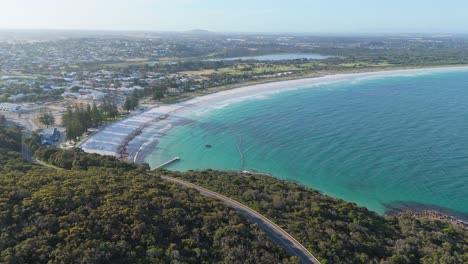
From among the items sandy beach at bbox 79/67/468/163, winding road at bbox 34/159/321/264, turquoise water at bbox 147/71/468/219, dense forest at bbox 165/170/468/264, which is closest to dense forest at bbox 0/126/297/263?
winding road at bbox 34/159/321/264

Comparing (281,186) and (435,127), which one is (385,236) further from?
(435,127)

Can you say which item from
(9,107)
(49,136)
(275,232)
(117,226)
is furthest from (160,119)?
(275,232)

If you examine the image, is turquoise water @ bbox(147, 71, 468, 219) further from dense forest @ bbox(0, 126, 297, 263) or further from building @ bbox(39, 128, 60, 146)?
dense forest @ bbox(0, 126, 297, 263)

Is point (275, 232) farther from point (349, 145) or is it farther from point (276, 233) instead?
point (349, 145)

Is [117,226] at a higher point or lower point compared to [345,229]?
higher

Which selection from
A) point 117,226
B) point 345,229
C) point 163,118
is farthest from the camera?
point 163,118

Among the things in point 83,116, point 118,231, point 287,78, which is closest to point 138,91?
point 83,116
